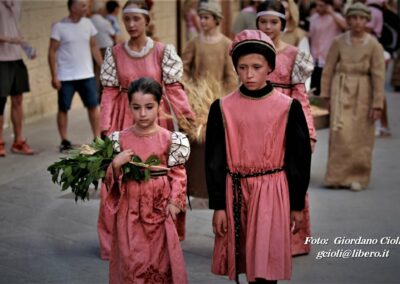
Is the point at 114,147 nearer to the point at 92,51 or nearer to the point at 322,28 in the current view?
the point at 92,51

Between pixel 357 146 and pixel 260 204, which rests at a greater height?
pixel 260 204

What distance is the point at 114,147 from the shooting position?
638cm

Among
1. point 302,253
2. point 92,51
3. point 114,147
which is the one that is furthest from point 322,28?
point 114,147

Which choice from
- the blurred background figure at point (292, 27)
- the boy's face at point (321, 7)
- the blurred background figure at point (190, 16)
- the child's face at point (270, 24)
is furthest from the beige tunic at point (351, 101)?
the blurred background figure at point (190, 16)

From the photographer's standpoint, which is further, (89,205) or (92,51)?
(92,51)

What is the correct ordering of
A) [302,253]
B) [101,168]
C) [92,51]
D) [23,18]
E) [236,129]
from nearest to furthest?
[236,129] < [101,168] < [302,253] < [92,51] < [23,18]

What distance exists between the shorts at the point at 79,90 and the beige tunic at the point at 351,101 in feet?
10.5

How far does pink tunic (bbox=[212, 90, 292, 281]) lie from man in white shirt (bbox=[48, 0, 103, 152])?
22.3ft

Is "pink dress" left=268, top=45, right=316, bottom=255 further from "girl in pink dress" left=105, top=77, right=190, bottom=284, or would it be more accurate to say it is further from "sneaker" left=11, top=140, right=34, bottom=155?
"sneaker" left=11, top=140, right=34, bottom=155

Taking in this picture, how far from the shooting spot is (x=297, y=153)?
5840 mm

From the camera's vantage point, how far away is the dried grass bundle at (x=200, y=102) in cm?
876

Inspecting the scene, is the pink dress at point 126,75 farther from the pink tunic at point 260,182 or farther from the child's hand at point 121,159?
the pink tunic at point 260,182

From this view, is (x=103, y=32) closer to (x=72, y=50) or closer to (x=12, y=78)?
(x=72, y=50)

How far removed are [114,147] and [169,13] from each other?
14718 mm
